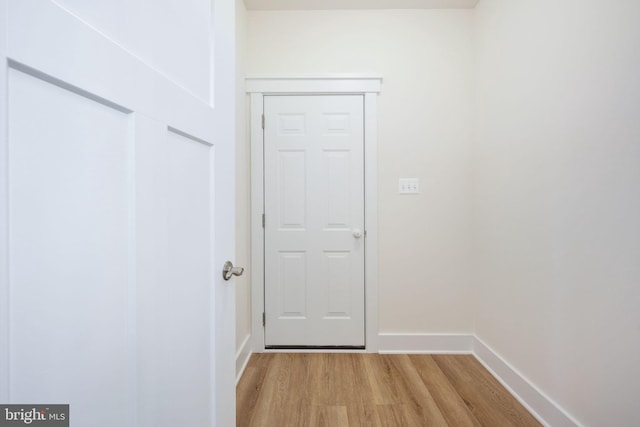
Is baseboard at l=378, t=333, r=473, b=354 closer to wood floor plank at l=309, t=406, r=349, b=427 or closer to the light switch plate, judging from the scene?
wood floor plank at l=309, t=406, r=349, b=427

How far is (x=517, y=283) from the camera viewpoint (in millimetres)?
1824

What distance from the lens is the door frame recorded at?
2.33 meters

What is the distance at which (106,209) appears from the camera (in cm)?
51

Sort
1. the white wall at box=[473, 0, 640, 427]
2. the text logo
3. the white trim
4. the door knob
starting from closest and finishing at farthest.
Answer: the text logo < the door knob < the white wall at box=[473, 0, 640, 427] < the white trim

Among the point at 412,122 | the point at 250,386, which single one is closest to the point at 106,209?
the point at 250,386

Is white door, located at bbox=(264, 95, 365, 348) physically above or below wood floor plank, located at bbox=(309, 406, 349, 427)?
above

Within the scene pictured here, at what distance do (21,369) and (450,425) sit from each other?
5.82 feet

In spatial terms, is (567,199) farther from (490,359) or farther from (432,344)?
(432,344)

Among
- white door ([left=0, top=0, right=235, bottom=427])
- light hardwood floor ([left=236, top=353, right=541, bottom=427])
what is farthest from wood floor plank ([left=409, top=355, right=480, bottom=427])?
white door ([left=0, top=0, right=235, bottom=427])

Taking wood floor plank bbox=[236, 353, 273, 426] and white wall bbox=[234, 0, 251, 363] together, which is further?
white wall bbox=[234, 0, 251, 363]

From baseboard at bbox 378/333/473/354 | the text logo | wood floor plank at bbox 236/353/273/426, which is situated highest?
the text logo

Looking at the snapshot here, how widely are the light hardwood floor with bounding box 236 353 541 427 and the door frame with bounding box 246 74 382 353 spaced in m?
0.30

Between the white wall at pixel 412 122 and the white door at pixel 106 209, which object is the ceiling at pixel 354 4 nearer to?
the white wall at pixel 412 122

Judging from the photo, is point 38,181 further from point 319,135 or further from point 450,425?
point 319,135
